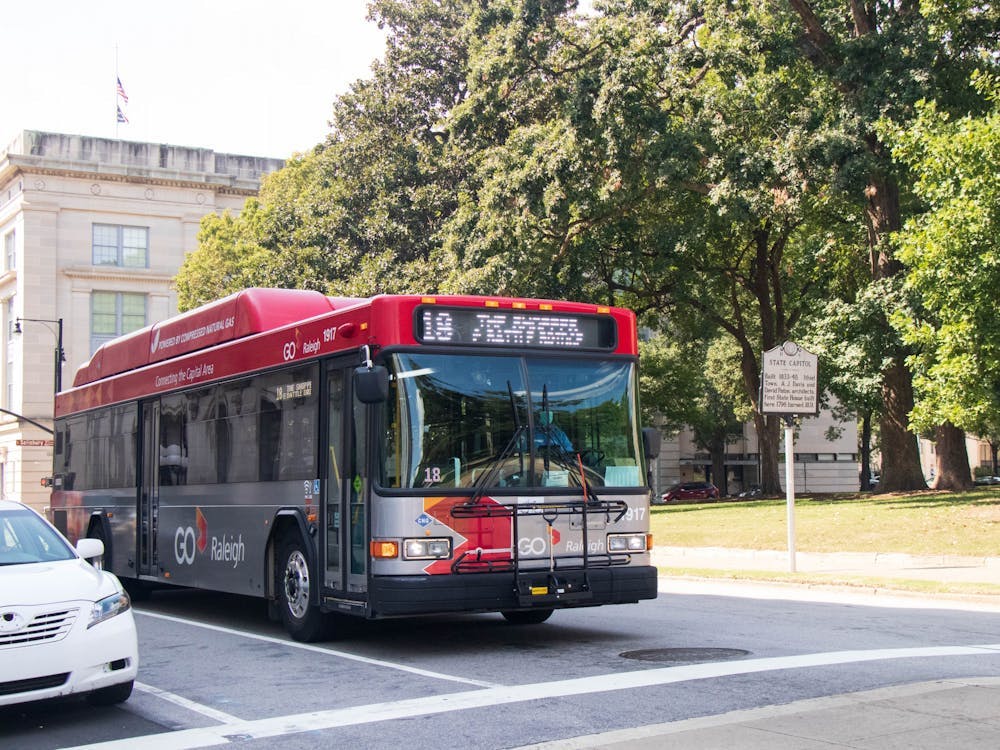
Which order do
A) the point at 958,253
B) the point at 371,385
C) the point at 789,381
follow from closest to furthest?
the point at 371,385 < the point at 789,381 < the point at 958,253

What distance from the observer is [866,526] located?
24.9 metres

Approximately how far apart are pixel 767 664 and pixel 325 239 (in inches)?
1381

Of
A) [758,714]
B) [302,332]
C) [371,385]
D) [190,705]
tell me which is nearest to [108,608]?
[190,705]

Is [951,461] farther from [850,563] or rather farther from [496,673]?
[496,673]

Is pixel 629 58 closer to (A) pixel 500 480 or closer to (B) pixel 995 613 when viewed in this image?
(B) pixel 995 613

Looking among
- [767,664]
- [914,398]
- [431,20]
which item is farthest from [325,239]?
[767,664]

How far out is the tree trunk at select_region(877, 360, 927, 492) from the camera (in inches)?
1298

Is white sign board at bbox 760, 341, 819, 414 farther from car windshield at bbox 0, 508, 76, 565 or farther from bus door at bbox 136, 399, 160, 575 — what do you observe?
car windshield at bbox 0, 508, 76, 565

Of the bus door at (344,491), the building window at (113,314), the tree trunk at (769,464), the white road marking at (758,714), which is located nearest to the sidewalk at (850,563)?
the white road marking at (758,714)

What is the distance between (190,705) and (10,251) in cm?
6711

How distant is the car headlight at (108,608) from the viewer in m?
7.94

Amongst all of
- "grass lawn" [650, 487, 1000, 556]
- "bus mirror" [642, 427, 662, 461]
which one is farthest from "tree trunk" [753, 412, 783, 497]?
"bus mirror" [642, 427, 662, 461]

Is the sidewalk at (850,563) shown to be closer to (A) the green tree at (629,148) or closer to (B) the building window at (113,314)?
(A) the green tree at (629,148)

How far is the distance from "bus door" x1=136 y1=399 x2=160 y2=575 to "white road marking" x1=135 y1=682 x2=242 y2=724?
249 inches
